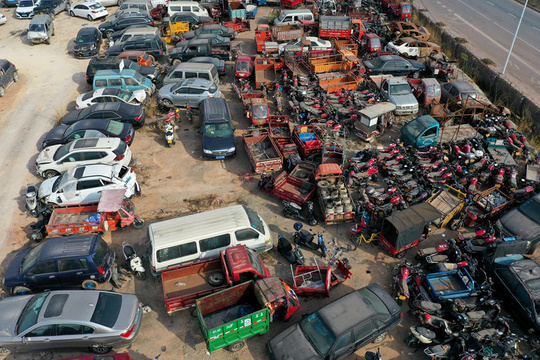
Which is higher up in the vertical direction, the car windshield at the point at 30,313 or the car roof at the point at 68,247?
the car roof at the point at 68,247

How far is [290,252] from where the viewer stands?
1480 cm

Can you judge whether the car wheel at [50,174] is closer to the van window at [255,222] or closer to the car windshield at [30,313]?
the car windshield at [30,313]

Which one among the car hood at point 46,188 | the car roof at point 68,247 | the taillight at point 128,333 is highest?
the car roof at point 68,247

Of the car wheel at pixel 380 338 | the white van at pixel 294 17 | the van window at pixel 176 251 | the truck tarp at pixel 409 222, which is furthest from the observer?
the white van at pixel 294 17

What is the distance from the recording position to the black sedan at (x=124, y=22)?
33781 mm

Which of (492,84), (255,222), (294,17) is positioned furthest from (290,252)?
(294,17)

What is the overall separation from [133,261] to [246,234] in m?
4.17

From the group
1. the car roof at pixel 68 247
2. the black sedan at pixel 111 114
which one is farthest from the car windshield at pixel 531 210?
the black sedan at pixel 111 114

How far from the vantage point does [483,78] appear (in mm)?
27859

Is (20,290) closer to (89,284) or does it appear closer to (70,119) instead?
(89,284)

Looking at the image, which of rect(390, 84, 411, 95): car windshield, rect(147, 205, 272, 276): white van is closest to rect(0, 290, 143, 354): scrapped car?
rect(147, 205, 272, 276): white van

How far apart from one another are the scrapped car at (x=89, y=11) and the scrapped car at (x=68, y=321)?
3345cm

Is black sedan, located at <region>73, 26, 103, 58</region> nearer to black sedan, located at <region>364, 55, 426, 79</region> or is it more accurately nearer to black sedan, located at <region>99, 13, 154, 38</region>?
black sedan, located at <region>99, 13, 154, 38</region>

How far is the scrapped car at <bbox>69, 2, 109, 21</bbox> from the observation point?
37.7 m
